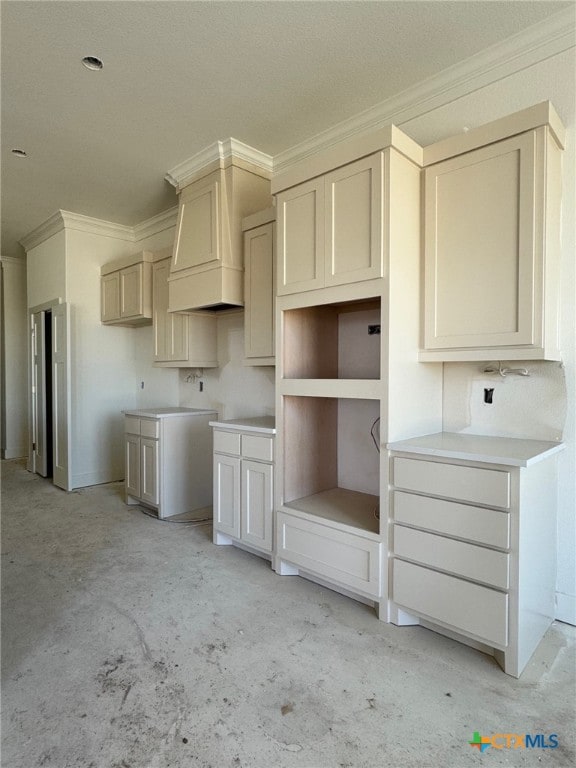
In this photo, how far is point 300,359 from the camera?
9.28ft

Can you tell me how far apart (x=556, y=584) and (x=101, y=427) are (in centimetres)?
455

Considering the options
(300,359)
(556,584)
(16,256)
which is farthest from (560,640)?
(16,256)

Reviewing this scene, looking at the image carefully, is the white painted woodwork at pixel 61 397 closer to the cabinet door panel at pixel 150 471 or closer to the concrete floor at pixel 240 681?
the cabinet door panel at pixel 150 471

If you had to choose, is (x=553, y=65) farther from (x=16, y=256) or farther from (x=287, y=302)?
(x=16, y=256)

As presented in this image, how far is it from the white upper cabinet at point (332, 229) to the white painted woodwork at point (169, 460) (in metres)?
1.81

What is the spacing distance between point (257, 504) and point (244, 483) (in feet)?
0.58

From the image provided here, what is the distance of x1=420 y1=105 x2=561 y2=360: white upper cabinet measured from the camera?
195 cm

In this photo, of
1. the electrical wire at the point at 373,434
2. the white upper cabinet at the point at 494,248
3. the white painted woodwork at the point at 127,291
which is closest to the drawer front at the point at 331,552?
the electrical wire at the point at 373,434

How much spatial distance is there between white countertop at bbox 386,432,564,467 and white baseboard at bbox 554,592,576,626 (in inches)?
30.0

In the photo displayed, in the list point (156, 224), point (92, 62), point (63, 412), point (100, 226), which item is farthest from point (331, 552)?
point (100, 226)

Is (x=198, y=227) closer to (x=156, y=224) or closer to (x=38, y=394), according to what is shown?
(x=156, y=224)

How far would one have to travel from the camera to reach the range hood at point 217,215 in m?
3.27

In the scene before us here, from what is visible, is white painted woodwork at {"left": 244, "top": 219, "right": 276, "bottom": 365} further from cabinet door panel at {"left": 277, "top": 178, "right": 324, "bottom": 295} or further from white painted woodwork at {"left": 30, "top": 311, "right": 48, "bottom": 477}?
white painted woodwork at {"left": 30, "top": 311, "right": 48, "bottom": 477}

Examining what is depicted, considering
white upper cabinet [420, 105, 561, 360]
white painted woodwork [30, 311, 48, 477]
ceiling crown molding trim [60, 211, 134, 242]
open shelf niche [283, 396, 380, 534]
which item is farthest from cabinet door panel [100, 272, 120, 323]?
white upper cabinet [420, 105, 561, 360]
